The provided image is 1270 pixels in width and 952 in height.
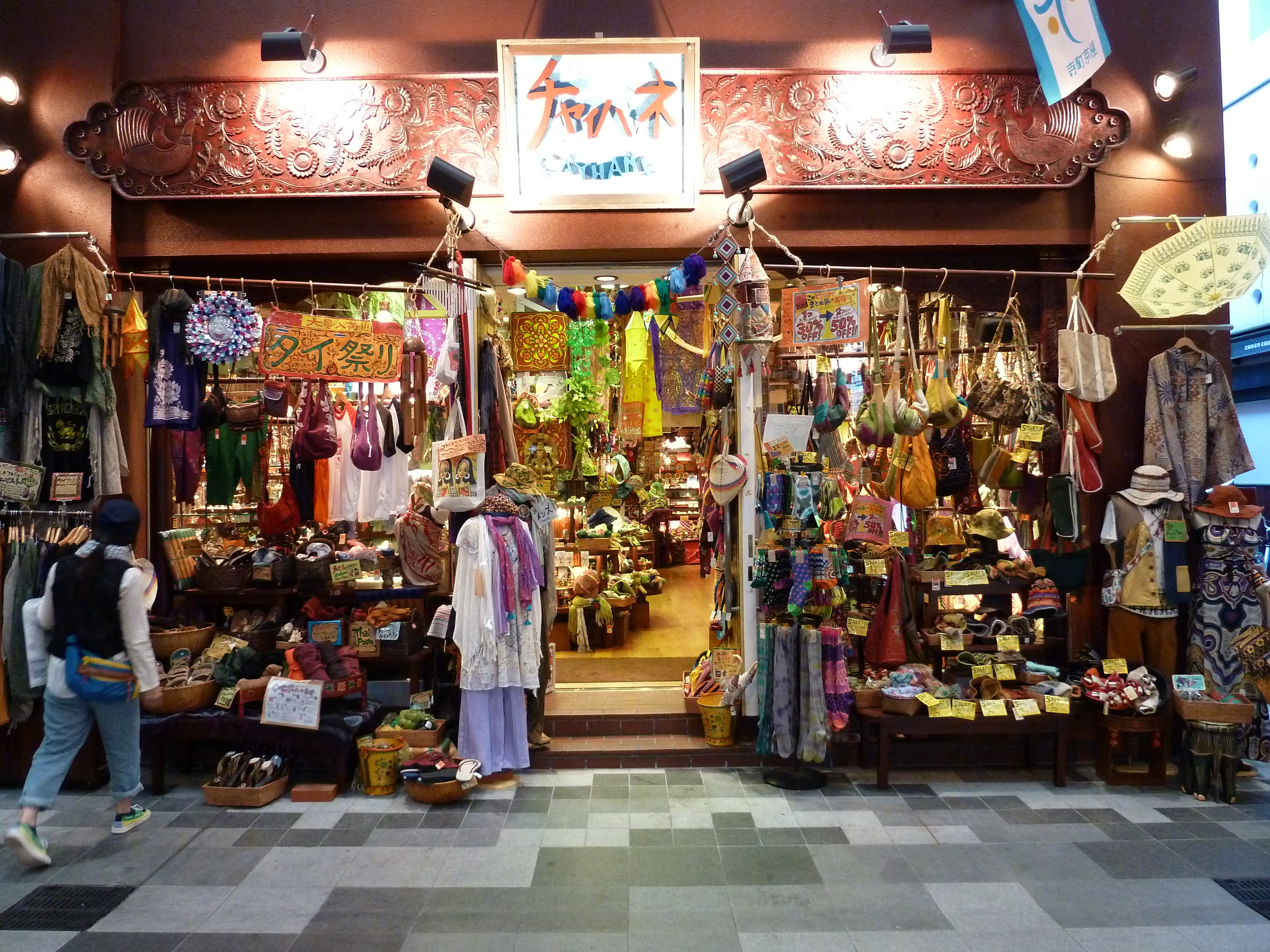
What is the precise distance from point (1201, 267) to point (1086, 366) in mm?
945

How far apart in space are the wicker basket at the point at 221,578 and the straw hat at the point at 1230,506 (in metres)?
7.39

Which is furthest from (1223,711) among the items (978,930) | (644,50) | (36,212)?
(36,212)

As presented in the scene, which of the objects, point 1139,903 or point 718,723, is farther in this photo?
point 718,723

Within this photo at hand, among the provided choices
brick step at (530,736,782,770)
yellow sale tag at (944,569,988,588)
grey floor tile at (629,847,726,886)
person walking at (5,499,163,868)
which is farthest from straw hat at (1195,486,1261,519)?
person walking at (5,499,163,868)

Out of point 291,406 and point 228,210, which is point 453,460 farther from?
point 228,210

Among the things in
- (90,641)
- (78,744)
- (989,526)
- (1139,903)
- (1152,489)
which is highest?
(1152,489)

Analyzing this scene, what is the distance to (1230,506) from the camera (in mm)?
5422

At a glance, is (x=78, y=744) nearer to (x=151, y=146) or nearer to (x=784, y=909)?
(x=784, y=909)

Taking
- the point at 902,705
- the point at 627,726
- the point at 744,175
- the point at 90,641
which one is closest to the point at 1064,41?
the point at 744,175

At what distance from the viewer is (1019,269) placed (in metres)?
6.46

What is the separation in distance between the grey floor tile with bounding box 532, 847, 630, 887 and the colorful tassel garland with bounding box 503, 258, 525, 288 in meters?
3.76

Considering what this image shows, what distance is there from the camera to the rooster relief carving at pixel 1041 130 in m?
5.91

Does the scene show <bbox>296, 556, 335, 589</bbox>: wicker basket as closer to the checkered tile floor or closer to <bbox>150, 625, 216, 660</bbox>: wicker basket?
<bbox>150, 625, 216, 660</bbox>: wicker basket

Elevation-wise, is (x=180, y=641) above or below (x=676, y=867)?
above
